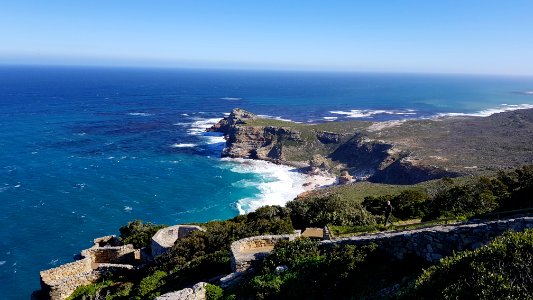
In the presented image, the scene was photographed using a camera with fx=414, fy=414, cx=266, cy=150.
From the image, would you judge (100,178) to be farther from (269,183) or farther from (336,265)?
(336,265)

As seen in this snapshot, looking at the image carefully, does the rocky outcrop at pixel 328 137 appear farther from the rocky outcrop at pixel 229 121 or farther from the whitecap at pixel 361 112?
the whitecap at pixel 361 112

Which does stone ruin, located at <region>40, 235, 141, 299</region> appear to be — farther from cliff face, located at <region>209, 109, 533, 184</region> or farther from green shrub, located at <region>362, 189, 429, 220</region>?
cliff face, located at <region>209, 109, 533, 184</region>

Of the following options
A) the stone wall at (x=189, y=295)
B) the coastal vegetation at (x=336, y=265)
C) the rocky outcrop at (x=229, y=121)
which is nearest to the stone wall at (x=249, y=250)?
the coastal vegetation at (x=336, y=265)

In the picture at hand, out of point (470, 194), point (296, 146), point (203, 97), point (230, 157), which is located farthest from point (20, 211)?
point (203, 97)

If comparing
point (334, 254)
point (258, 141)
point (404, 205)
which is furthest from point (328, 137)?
point (334, 254)

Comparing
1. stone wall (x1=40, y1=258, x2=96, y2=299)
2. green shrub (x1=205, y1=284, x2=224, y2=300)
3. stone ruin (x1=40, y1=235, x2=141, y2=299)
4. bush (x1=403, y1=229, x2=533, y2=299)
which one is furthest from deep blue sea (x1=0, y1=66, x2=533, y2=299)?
bush (x1=403, y1=229, x2=533, y2=299)

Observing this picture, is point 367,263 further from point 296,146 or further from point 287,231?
point 296,146
